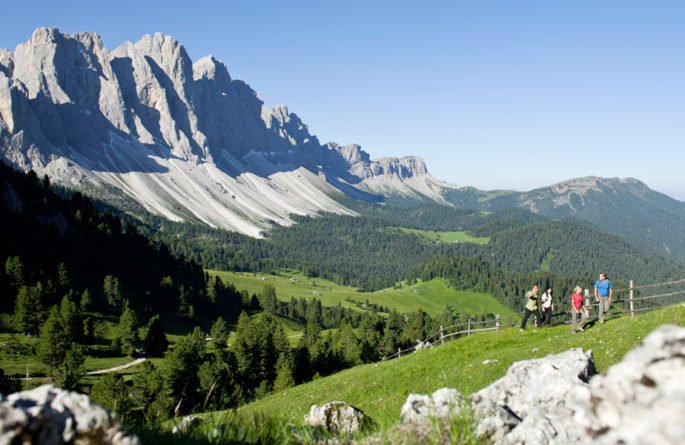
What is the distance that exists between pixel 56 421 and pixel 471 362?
29401 mm

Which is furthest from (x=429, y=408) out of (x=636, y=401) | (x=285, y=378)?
(x=285, y=378)

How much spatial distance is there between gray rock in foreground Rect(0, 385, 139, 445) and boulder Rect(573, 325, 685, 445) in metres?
4.00

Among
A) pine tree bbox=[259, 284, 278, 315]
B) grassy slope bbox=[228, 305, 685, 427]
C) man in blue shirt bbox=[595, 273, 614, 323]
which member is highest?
man in blue shirt bbox=[595, 273, 614, 323]

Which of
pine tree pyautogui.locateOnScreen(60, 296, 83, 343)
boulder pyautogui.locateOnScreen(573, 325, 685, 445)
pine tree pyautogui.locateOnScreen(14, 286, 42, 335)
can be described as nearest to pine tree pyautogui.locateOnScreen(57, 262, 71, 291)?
pine tree pyautogui.locateOnScreen(14, 286, 42, 335)

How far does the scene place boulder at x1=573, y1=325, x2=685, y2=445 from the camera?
3.27 m

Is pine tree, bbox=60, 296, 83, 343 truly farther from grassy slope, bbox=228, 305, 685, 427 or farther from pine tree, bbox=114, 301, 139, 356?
grassy slope, bbox=228, 305, 685, 427

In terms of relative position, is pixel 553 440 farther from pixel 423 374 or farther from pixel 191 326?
pixel 191 326

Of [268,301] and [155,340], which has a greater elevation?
[155,340]

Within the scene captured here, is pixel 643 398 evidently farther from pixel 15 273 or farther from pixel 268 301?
pixel 268 301

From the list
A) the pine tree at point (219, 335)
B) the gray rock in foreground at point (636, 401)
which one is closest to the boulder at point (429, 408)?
the gray rock in foreground at point (636, 401)

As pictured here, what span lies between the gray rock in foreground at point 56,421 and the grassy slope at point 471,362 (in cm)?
1759

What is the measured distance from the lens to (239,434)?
5.55m

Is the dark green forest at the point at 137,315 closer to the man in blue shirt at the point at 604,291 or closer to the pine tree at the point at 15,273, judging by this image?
the pine tree at the point at 15,273

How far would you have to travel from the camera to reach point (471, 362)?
30.2m
